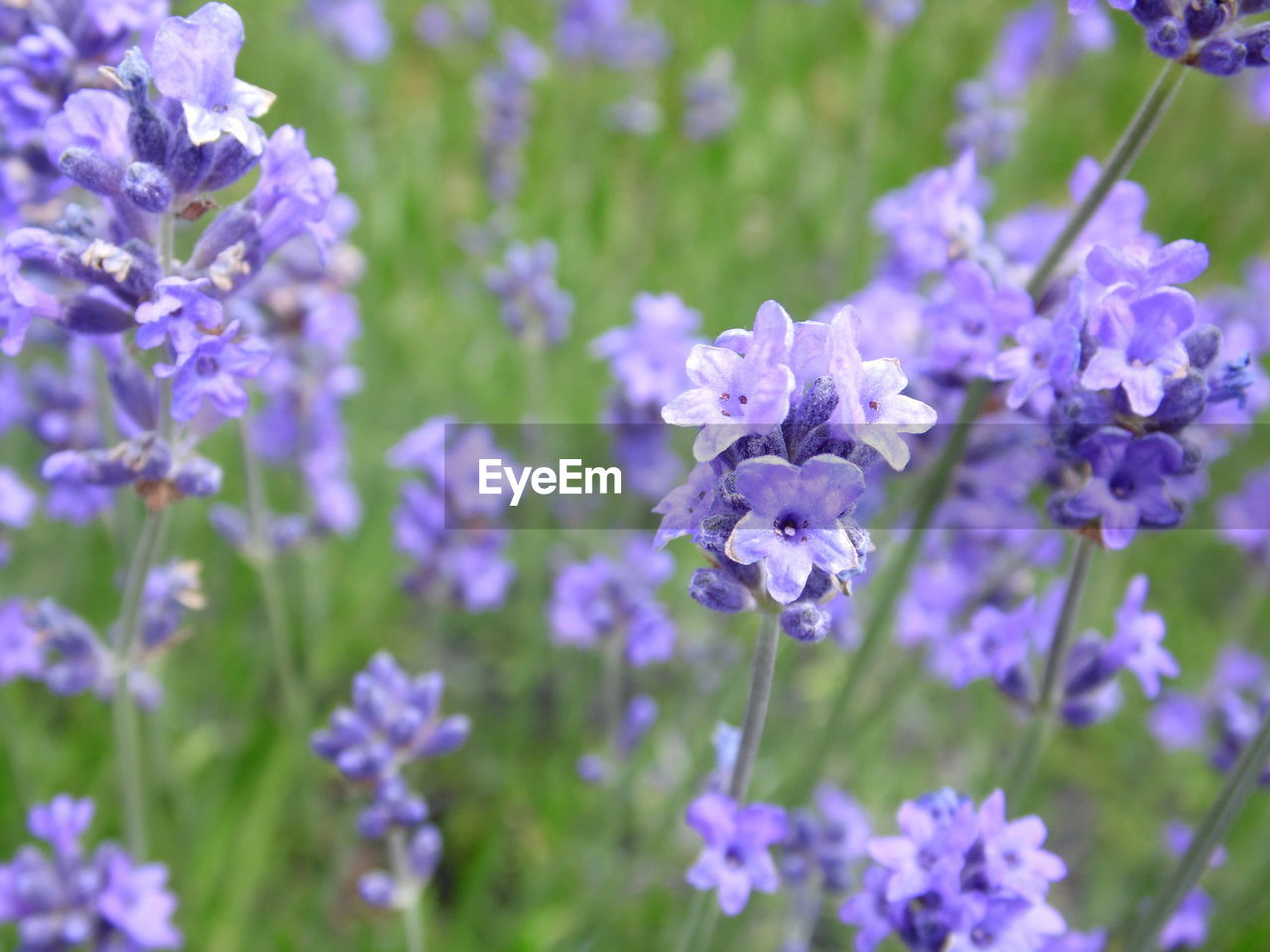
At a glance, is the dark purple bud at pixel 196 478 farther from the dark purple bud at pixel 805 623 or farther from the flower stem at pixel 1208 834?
the flower stem at pixel 1208 834

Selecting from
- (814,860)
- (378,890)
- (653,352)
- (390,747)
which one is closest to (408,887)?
(378,890)

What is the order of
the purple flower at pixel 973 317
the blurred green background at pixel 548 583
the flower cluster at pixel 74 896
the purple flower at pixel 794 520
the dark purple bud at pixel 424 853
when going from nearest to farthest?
the purple flower at pixel 794 520
the purple flower at pixel 973 317
the flower cluster at pixel 74 896
the dark purple bud at pixel 424 853
the blurred green background at pixel 548 583

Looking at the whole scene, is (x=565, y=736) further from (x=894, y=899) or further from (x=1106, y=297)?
(x=1106, y=297)

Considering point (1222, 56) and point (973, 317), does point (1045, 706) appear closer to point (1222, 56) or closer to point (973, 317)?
point (973, 317)

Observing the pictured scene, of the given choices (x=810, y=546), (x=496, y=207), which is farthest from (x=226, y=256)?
(x=496, y=207)

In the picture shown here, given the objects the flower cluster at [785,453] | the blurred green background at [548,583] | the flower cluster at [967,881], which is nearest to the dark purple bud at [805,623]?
the flower cluster at [785,453]

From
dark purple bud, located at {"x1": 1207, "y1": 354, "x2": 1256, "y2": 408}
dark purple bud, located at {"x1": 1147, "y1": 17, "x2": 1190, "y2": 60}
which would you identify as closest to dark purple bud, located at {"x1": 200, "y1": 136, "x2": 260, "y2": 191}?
dark purple bud, located at {"x1": 1147, "y1": 17, "x2": 1190, "y2": 60}
